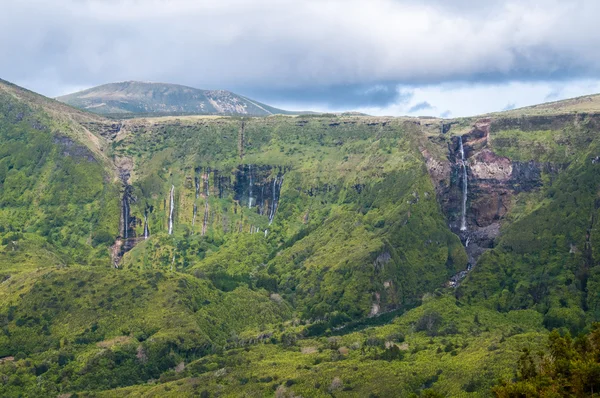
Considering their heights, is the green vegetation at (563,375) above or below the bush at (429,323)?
above

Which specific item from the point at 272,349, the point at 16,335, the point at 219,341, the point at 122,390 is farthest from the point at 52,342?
the point at 272,349

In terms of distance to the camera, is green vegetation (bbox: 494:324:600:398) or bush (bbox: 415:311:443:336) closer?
green vegetation (bbox: 494:324:600:398)

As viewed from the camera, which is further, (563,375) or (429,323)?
(429,323)

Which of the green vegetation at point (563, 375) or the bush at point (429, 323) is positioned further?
the bush at point (429, 323)

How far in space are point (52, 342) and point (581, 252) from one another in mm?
131234

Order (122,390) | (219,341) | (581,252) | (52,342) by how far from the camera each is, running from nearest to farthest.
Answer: (122,390) → (52,342) → (219,341) → (581,252)

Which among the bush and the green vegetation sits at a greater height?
the green vegetation

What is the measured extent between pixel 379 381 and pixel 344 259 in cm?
6966

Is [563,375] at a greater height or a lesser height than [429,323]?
greater

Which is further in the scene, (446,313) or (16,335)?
(446,313)

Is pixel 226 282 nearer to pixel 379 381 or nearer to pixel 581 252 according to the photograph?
pixel 379 381

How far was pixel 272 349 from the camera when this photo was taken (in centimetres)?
16175

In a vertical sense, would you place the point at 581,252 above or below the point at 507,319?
above

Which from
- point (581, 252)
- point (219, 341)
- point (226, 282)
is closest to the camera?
point (219, 341)
